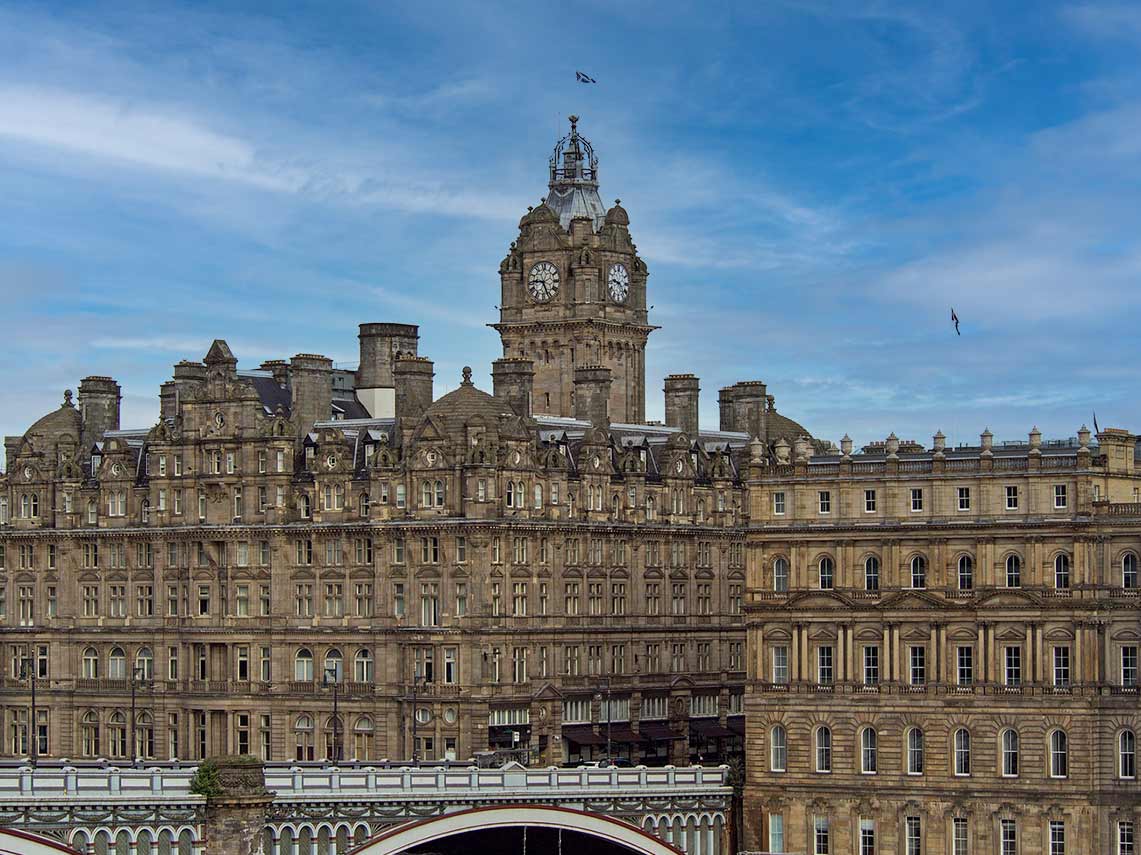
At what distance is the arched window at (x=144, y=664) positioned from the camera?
619ft

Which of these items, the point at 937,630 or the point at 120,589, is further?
the point at 120,589

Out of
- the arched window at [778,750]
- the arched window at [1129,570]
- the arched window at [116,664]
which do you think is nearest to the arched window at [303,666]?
the arched window at [116,664]

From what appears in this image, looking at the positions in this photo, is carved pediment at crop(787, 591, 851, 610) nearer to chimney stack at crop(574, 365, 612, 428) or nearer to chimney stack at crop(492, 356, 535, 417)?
chimney stack at crop(492, 356, 535, 417)

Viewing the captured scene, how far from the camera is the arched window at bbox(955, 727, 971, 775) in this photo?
151 meters

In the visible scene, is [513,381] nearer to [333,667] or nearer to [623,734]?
[333,667]

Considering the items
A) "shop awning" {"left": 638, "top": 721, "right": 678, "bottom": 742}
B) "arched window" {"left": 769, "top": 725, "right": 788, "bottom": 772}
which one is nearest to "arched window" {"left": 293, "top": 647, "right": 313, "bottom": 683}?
"shop awning" {"left": 638, "top": 721, "right": 678, "bottom": 742}

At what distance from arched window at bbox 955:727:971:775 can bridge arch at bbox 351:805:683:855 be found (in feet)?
47.2

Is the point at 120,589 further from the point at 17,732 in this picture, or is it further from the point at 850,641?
the point at 850,641

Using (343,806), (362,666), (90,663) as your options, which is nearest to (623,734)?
(362,666)

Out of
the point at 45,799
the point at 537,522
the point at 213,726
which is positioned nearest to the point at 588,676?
the point at 537,522

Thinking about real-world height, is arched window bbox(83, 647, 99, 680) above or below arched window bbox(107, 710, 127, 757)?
above

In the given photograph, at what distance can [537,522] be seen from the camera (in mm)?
178250

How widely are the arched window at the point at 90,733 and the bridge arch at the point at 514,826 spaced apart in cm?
4332

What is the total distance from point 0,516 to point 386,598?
31049 millimetres
